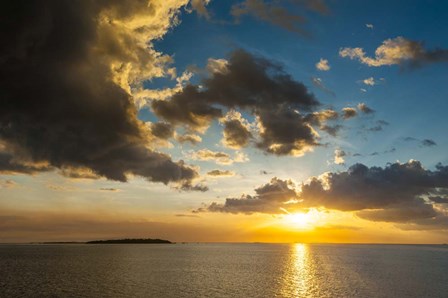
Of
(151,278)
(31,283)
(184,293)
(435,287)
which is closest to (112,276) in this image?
(151,278)

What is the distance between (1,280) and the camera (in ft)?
288

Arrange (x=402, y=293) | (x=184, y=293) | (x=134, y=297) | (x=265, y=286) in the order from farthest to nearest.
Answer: (x=265, y=286) < (x=402, y=293) < (x=184, y=293) < (x=134, y=297)

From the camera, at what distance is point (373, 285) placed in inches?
3551

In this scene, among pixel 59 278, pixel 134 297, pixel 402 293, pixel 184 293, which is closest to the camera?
pixel 134 297

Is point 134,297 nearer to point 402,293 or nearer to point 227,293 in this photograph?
point 227,293

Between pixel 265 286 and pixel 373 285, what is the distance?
27.5 m

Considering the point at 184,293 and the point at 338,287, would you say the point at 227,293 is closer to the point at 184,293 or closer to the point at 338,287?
the point at 184,293

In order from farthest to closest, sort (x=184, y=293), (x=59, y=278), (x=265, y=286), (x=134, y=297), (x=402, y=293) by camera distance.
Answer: (x=59, y=278) → (x=265, y=286) → (x=402, y=293) → (x=184, y=293) → (x=134, y=297)

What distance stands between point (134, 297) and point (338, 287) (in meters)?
47.7

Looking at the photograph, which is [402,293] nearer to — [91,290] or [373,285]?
[373,285]

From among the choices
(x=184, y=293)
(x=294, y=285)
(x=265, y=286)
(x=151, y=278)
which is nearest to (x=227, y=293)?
(x=184, y=293)

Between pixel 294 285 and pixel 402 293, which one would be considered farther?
pixel 294 285

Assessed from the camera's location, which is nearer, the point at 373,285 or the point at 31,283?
the point at 31,283

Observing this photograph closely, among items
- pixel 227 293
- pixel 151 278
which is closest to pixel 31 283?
pixel 151 278
